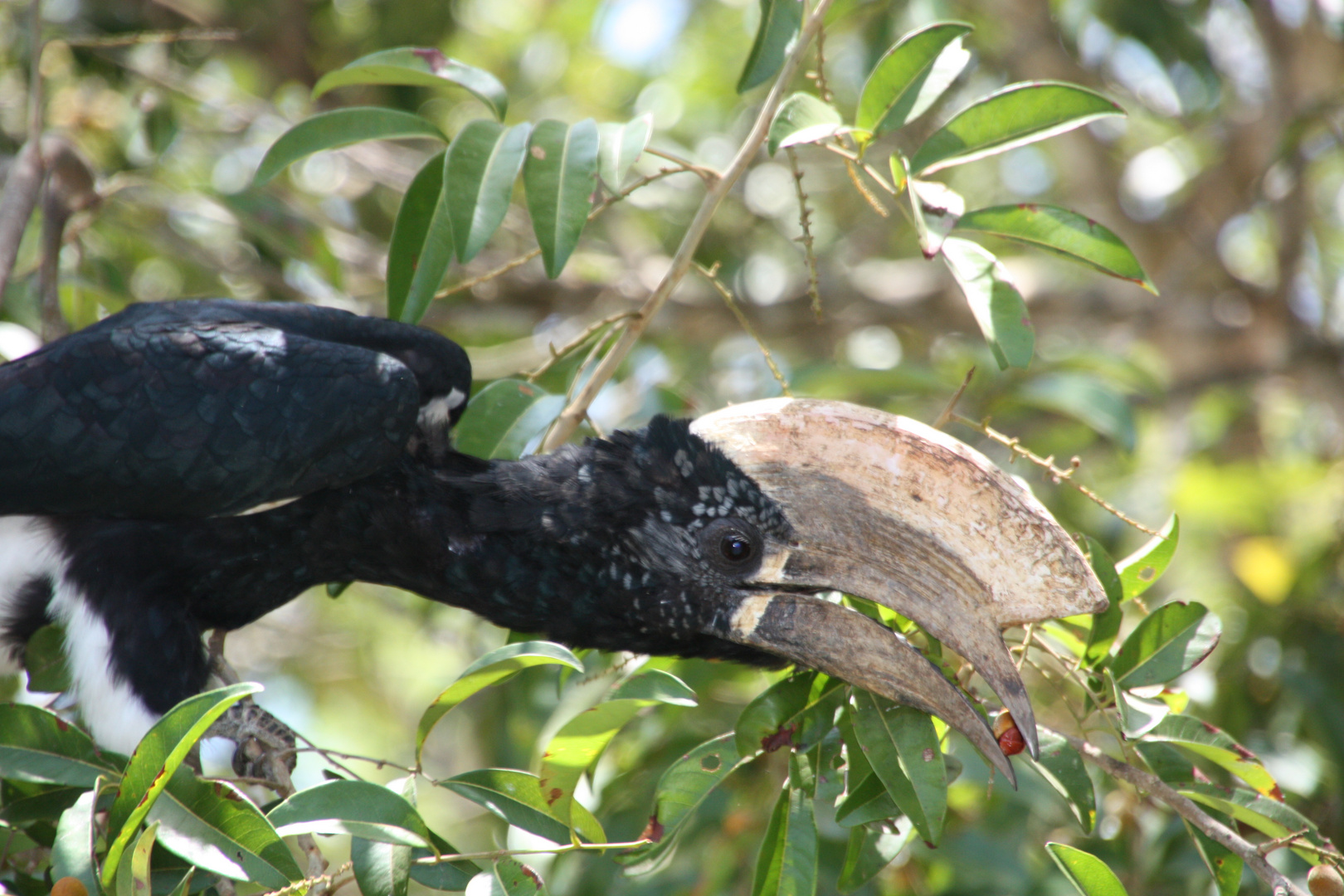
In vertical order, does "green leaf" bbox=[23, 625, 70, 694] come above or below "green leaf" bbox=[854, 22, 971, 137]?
below

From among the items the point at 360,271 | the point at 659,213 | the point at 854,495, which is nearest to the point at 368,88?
the point at 360,271

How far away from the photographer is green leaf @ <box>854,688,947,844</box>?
60.5 inches

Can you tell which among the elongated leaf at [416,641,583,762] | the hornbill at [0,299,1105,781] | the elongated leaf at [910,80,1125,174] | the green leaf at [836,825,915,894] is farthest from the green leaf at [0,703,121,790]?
the elongated leaf at [910,80,1125,174]

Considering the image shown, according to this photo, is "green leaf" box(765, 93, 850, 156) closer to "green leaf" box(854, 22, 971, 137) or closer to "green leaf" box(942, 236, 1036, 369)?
"green leaf" box(854, 22, 971, 137)

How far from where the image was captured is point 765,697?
5.69 feet

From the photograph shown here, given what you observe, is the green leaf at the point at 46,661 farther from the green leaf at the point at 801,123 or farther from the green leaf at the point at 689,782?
the green leaf at the point at 801,123

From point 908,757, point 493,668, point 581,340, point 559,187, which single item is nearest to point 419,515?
point 581,340

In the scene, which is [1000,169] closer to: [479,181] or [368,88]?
[368,88]

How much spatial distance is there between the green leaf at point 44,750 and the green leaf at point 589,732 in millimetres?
635

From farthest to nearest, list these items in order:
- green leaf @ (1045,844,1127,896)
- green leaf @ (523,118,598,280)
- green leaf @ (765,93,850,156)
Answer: green leaf @ (523,118,598,280) < green leaf @ (765,93,850,156) < green leaf @ (1045,844,1127,896)

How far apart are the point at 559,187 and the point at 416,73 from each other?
14.4 inches

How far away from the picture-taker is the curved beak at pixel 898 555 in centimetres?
160

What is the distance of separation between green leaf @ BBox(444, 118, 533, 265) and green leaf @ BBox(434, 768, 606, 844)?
2.63 feet

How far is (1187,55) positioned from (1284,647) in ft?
6.33
